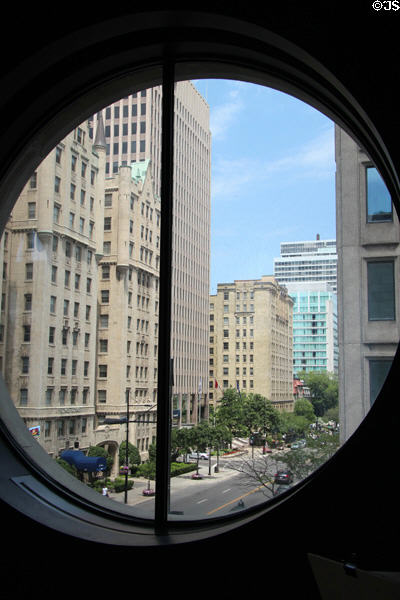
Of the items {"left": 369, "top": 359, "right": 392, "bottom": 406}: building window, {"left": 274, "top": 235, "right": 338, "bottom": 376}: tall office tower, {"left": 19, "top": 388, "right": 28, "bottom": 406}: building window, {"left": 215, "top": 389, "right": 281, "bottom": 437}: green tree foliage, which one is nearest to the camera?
{"left": 369, "top": 359, "right": 392, "bottom": 406}: building window

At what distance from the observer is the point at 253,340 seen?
2439 mm

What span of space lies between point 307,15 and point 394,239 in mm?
823

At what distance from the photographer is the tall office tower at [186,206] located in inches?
93.4

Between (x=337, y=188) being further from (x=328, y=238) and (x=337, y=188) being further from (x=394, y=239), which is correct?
(x=394, y=239)

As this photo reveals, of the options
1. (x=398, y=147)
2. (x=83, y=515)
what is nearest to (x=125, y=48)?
(x=398, y=147)

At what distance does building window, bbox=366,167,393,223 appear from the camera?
198cm

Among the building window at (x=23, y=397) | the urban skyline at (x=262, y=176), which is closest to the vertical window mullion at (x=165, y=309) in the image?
the urban skyline at (x=262, y=176)

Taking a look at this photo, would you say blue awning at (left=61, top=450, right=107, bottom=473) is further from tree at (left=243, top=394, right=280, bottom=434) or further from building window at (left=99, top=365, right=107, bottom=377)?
tree at (left=243, top=394, right=280, bottom=434)

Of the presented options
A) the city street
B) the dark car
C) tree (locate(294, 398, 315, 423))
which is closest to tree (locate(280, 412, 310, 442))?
tree (locate(294, 398, 315, 423))

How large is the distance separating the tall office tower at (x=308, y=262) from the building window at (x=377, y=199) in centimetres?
20

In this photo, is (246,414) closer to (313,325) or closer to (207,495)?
(207,495)

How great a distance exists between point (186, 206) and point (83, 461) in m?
1.34

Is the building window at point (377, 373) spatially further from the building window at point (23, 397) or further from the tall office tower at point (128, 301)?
the building window at point (23, 397)

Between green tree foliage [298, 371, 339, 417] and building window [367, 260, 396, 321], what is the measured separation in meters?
0.31
